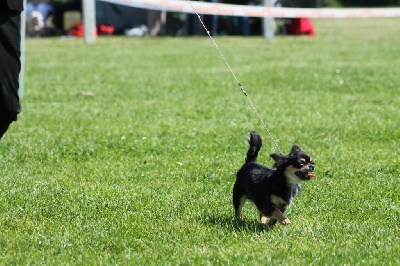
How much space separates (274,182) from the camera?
537 cm

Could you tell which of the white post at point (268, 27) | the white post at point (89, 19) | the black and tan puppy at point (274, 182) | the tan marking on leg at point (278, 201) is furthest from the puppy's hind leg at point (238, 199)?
the white post at point (268, 27)

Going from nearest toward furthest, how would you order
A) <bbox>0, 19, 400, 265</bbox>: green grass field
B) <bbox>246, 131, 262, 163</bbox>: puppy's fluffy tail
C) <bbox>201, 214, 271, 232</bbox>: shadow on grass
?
1. <bbox>0, 19, 400, 265</bbox>: green grass field
2. <bbox>201, 214, 271, 232</bbox>: shadow on grass
3. <bbox>246, 131, 262, 163</bbox>: puppy's fluffy tail

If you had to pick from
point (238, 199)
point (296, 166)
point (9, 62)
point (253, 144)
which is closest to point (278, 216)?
point (296, 166)

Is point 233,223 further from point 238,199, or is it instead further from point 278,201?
point 278,201

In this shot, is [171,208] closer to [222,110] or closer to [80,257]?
[80,257]

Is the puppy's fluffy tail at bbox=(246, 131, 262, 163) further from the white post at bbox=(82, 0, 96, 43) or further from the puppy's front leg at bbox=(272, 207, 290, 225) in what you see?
the white post at bbox=(82, 0, 96, 43)

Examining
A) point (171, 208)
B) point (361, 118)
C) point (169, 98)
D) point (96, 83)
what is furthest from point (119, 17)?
point (171, 208)

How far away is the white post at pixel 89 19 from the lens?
23188 mm

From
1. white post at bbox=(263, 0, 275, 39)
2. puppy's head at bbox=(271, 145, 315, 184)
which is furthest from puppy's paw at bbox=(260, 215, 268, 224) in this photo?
white post at bbox=(263, 0, 275, 39)

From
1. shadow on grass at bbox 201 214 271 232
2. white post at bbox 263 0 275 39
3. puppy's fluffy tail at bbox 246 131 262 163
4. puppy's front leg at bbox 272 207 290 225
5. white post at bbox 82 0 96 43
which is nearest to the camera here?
puppy's front leg at bbox 272 207 290 225

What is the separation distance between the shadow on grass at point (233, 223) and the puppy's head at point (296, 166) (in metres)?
0.45

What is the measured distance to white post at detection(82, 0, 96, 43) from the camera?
2319 cm

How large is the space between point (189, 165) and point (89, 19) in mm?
16805

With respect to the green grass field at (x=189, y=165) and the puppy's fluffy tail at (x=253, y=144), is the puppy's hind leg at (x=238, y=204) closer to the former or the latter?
Result: the green grass field at (x=189, y=165)
